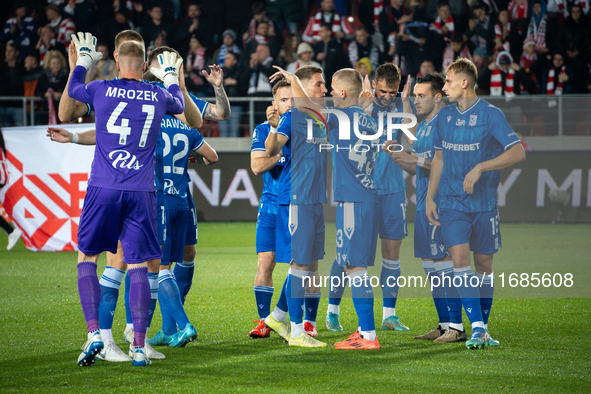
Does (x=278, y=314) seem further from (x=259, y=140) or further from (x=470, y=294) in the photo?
(x=470, y=294)

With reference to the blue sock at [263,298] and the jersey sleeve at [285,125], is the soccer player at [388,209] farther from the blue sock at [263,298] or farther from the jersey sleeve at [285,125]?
the jersey sleeve at [285,125]

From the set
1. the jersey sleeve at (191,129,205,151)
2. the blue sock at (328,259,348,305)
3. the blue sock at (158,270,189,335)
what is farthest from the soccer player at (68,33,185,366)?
the blue sock at (328,259,348,305)

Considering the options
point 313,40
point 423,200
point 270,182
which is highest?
point 313,40

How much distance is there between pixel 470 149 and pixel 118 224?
2.50m

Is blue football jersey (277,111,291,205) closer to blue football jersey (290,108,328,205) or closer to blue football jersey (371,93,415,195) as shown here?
blue football jersey (290,108,328,205)

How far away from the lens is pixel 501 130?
15.2 feet

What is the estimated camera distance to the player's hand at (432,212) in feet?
16.3

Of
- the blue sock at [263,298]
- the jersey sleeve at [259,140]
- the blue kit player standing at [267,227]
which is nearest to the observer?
the jersey sleeve at [259,140]

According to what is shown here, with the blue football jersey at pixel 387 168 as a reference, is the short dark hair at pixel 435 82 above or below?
above

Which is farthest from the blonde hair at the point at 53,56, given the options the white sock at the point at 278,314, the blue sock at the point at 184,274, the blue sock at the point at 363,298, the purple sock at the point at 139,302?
the blue sock at the point at 363,298

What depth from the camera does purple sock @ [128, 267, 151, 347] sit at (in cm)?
402

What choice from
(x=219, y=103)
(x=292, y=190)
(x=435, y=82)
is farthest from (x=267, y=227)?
(x=435, y=82)

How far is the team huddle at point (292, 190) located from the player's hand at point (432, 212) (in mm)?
17

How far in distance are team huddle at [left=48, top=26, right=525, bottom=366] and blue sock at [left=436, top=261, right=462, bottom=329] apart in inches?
0.5
